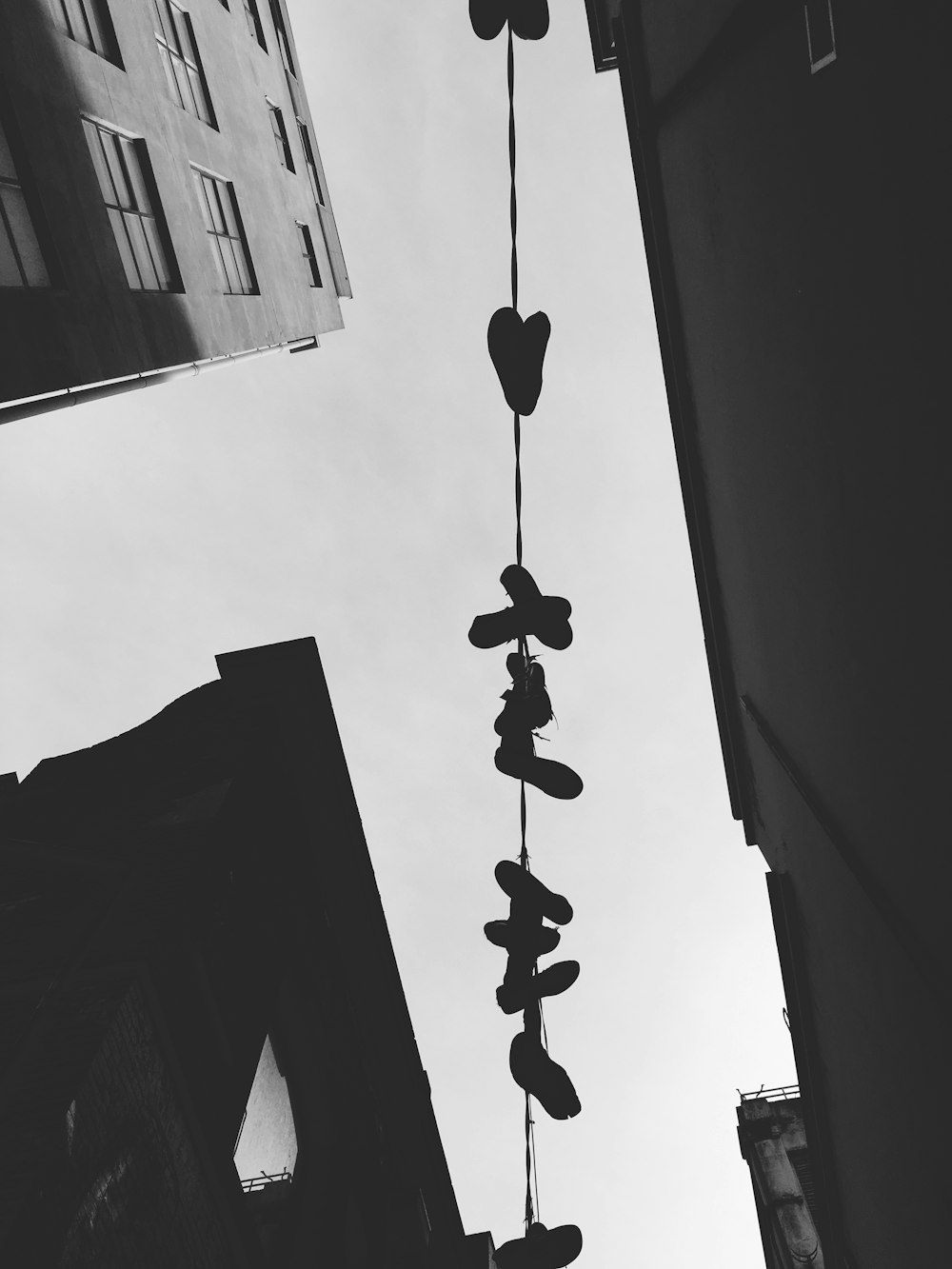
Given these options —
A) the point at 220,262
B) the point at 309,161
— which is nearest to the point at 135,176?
the point at 220,262

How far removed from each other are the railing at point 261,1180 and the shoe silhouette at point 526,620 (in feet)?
17.6

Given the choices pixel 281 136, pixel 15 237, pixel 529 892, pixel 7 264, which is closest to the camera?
pixel 529 892

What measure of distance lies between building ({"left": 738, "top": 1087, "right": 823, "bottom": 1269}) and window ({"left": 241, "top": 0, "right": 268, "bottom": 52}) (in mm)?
28707

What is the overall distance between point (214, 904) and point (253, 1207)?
2.96 metres

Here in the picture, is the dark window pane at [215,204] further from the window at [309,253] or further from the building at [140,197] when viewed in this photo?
the window at [309,253]

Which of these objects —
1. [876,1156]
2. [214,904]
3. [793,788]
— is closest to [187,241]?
[214,904]

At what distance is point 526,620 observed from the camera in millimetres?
7043

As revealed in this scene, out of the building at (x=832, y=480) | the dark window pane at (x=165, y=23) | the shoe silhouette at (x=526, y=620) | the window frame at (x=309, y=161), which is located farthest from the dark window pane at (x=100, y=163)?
the window frame at (x=309, y=161)

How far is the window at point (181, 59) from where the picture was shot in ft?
54.7

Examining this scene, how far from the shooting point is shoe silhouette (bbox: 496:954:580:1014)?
7.68 m

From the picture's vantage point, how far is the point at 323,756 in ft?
33.1

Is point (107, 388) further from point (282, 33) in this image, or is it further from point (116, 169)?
point (282, 33)

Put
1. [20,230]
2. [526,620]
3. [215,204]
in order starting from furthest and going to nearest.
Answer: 1. [215,204]
2. [20,230]
3. [526,620]

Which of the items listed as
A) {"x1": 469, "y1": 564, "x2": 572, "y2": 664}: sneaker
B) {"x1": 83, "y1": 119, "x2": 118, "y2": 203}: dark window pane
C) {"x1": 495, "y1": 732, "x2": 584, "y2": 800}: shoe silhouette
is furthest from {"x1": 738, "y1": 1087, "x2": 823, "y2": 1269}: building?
{"x1": 83, "y1": 119, "x2": 118, "y2": 203}: dark window pane
